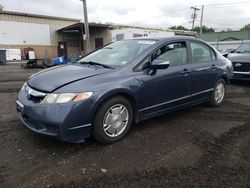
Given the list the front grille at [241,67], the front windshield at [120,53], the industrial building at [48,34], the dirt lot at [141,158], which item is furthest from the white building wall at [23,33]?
the front windshield at [120,53]

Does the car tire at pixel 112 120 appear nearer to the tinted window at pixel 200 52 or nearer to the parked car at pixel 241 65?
the tinted window at pixel 200 52

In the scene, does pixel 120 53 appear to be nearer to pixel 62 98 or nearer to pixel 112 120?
pixel 112 120

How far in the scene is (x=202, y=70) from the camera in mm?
4891

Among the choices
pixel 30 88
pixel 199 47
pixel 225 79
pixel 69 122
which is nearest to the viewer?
pixel 69 122

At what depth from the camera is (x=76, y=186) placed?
2602mm

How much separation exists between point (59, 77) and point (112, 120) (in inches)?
37.6

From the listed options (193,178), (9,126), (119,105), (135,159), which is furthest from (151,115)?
(9,126)

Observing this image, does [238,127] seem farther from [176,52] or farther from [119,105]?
[119,105]

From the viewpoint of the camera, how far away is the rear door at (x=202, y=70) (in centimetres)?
476

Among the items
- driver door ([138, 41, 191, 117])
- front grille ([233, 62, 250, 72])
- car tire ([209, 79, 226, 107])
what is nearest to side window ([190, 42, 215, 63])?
driver door ([138, 41, 191, 117])

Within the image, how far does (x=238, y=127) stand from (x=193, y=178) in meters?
2.07

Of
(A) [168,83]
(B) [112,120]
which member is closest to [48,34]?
(A) [168,83]

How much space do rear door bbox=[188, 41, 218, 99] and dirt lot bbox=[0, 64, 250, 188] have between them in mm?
695

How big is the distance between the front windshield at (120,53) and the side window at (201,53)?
103cm
